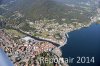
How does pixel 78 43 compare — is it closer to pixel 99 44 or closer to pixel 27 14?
pixel 99 44

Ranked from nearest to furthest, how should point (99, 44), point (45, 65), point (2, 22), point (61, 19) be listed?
1. point (45, 65)
2. point (2, 22)
3. point (99, 44)
4. point (61, 19)

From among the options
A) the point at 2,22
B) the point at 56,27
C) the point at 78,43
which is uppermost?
the point at 2,22

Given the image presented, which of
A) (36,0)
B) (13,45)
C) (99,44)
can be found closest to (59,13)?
(36,0)

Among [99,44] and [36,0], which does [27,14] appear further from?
[99,44]

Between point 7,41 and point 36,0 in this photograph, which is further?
point 36,0

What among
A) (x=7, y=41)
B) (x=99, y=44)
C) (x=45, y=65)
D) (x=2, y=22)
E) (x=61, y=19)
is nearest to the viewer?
(x=45, y=65)

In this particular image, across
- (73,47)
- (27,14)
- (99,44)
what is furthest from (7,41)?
(99,44)

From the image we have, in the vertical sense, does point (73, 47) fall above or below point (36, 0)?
below
